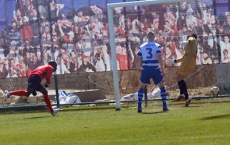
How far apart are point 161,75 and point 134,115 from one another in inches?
60.2

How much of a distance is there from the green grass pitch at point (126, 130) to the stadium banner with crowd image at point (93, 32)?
4.25 metres

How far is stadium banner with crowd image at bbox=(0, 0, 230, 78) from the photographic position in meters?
21.5

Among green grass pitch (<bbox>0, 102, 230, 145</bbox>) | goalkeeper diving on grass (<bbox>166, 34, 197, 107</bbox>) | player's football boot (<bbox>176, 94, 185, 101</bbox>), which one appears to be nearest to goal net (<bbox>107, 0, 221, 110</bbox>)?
goalkeeper diving on grass (<bbox>166, 34, 197, 107</bbox>)

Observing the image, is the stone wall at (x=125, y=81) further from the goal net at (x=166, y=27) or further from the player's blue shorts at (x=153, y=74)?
the player's blue shorts at (x=153, y=74)

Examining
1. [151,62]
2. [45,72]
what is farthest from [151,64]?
[45,72]

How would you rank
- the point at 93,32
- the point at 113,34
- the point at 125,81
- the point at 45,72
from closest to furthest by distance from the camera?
the point at 45,72 < the point at 113,34 < the point at 93,32 < the point at 125,81

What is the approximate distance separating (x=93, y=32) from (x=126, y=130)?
9.78m

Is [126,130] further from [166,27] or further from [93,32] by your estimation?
[93,32]

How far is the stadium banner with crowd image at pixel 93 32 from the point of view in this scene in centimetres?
2148

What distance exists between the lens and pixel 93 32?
Answer: 22844mm

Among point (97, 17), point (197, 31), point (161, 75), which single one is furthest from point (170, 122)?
point (97, 17)

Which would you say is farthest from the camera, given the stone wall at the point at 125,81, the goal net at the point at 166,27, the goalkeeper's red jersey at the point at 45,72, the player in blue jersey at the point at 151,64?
the stone wall at the point at 125,81

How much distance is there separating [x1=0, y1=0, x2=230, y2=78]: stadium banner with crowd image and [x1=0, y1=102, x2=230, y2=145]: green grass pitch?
425 cm

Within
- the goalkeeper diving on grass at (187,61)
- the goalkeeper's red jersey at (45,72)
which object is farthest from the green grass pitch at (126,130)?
the goalkeeper diving on grass at (187,61)
